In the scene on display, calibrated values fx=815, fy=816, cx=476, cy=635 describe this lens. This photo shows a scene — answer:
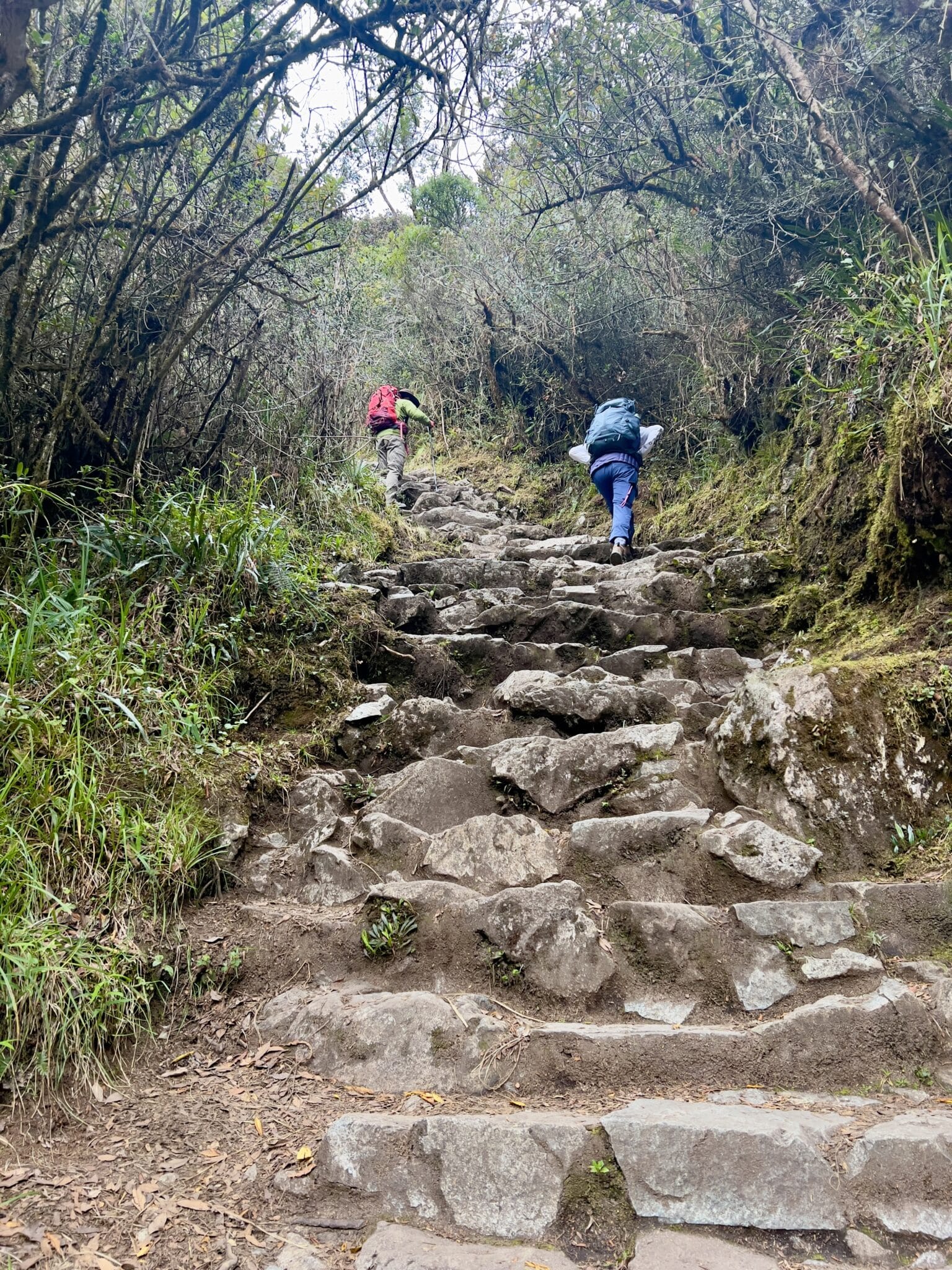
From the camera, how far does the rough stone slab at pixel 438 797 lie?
3.32m

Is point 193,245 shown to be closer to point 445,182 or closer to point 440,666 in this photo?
point 440,666

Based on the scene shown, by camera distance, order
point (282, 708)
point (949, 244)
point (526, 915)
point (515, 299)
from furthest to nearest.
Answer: point (515, 299)
point (949, 244)
point (282, 708)
point (526, 915)

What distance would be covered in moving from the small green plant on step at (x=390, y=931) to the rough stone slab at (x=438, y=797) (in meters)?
0.59

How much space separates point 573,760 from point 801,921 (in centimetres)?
112

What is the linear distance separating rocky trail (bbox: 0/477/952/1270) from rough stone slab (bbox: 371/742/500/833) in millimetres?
11

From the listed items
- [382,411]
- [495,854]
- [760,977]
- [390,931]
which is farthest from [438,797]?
[382,411]

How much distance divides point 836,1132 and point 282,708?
Result: 111 inches

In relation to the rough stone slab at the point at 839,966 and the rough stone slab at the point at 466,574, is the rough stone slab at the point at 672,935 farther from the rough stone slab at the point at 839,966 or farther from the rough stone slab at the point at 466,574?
the rough stone slab at the point at 466,574


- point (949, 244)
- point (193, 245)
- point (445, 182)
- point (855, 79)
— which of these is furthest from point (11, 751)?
point (445, 182)

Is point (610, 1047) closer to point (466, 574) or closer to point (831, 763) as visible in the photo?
point (831, 763)

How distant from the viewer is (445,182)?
16.3m

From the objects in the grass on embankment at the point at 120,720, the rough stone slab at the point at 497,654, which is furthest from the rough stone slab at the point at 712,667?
the grass on embankment at the point at 120,720

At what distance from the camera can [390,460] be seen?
10.1 metres

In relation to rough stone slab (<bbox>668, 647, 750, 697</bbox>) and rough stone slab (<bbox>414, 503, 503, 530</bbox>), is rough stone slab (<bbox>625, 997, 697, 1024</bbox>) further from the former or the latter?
rough stone slab (<bbox>414, 503, 503, 530</bbox>)
